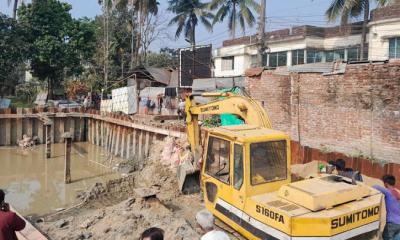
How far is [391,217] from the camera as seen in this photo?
237 inches

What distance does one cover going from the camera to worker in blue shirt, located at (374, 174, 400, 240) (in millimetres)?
6004

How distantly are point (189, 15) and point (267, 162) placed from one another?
3654 cm

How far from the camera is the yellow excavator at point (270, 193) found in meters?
5.48

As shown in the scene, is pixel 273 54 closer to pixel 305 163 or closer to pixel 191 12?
pixel 191 12

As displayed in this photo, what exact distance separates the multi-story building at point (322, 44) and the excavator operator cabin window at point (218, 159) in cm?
1694

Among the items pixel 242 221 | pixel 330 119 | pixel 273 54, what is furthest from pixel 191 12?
pixel 242 221

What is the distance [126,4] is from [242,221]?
32753mm

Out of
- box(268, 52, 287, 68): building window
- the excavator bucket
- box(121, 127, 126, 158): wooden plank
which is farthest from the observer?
box(268, 52, 287, 68): building window

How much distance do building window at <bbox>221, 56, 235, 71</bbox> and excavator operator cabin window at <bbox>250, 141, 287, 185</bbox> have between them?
2970cm

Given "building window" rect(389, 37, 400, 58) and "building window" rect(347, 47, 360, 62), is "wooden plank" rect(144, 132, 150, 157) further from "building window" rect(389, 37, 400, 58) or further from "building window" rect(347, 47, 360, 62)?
"building window" rect(347, 47, 360, 62)

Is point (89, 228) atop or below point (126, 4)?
below

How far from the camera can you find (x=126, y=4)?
36219mm

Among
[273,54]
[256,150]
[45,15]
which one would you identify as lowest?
[256,150]

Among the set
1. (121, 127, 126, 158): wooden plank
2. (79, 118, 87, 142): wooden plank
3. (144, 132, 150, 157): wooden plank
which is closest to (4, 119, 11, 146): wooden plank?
(79, 118, 87, 142): wooden plank
